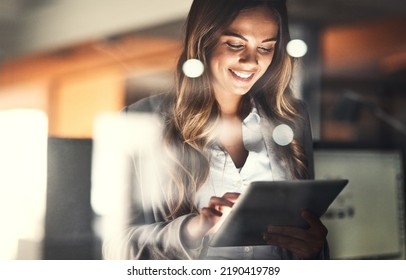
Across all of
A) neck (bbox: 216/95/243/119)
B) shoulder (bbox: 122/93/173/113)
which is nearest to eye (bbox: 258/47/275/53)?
neck (bbox: 216/95/243/119)

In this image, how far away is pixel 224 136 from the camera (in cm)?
191

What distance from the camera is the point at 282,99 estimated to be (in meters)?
1.96

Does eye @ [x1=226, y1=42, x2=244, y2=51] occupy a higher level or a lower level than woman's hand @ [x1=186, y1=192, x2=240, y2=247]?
higher

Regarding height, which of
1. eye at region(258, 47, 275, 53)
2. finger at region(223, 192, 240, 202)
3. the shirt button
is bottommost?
the shirt button

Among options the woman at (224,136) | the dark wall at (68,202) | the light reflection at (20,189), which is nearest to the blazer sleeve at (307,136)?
the woman at (224,136)

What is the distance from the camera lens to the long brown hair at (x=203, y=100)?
188 cm

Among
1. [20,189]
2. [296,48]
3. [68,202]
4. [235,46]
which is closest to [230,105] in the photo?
[235,46]

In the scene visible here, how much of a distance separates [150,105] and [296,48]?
0.55 meters

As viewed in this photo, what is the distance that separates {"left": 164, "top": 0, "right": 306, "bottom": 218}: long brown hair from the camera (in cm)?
188

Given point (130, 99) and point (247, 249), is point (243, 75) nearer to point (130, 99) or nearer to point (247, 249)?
point (130, 99)

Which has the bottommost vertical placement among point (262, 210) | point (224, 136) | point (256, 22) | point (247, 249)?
point (247, 249)

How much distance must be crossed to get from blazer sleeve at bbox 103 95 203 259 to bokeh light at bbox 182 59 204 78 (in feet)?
1.07

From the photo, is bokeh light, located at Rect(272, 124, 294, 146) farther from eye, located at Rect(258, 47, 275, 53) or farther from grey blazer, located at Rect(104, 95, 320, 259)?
grey blazer, located at Rect(104, 95, 320, 259)
